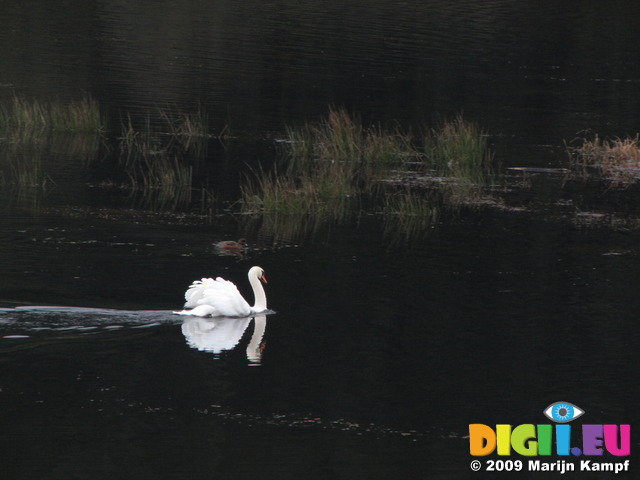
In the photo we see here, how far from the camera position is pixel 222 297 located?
14.0 meters

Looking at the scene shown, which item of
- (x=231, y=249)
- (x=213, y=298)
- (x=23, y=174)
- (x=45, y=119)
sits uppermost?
(x=45, y=119)

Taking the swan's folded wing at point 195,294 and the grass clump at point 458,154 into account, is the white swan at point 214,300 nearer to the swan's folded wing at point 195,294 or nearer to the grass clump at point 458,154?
the swan's folded wing at point 195,294

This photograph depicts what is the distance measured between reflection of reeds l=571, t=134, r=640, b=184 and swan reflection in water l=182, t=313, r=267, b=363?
44.2 ft

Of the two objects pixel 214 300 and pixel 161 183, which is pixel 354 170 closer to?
pixel 161 183

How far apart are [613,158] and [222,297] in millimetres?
15166

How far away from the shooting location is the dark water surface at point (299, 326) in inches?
417

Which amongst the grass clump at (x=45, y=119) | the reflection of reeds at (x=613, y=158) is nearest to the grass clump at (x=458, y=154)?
the reflection of reeds at (x=613, y=158)

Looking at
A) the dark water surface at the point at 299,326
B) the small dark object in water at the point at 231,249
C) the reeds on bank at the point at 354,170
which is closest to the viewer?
the dark water surface at the point at 299,326

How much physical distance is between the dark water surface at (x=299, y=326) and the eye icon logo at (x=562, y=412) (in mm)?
120

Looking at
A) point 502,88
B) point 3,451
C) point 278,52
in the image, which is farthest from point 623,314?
point 278,52

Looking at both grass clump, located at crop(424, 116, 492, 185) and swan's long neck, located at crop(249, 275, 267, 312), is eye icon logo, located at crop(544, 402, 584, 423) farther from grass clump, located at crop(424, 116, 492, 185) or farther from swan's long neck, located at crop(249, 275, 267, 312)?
grass clump, located at crop(424, 116, 492, 185)

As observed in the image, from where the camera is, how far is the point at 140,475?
9812 millimetres

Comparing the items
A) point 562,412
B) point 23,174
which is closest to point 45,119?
point 23,174

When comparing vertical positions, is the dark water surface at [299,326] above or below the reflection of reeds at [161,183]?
below
